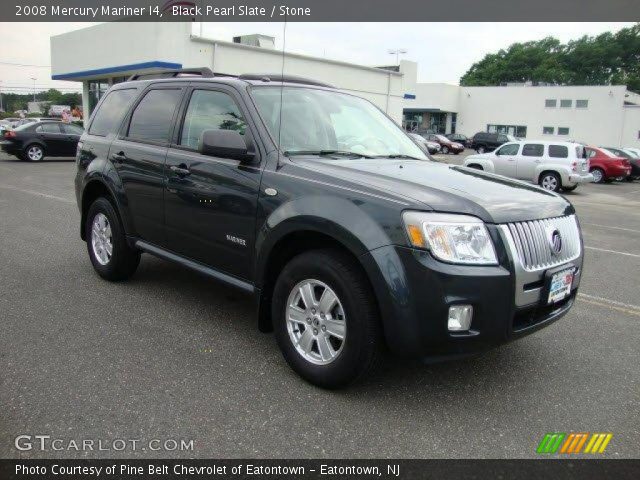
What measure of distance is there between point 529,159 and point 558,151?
3.01 feet

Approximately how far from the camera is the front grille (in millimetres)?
3018

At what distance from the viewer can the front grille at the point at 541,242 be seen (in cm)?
302

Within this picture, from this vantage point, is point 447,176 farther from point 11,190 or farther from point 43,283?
point 11,190

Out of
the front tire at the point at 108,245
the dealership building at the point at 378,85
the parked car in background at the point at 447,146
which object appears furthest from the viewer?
the parked car in background at the point at 447,146

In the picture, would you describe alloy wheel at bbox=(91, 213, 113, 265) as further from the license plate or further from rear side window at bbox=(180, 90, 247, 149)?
the license plate

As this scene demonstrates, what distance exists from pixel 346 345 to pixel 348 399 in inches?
14.4

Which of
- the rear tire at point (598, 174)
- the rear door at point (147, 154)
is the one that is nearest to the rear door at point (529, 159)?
the rear tire at point (598, 174)

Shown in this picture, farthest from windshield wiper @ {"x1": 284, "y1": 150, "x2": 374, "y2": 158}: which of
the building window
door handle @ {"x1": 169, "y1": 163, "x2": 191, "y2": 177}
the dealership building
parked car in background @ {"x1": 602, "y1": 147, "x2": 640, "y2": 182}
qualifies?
the building window

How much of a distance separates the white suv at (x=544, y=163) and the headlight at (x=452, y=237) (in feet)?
52.2

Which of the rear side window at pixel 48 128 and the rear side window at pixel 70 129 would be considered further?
the rear side window at pixel 70 129

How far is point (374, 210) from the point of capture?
119 inches
